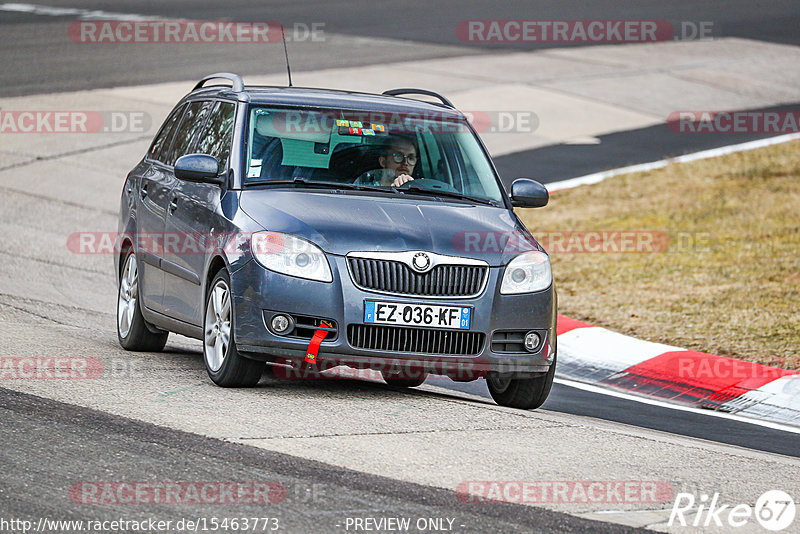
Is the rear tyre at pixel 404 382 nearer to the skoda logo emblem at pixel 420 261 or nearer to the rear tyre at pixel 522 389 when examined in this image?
the rear tyre at pixel 522 389

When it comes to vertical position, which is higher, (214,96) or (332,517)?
(214,96)

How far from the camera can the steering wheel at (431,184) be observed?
8.32m

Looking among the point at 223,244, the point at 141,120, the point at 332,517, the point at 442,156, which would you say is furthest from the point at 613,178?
the point at 332,517

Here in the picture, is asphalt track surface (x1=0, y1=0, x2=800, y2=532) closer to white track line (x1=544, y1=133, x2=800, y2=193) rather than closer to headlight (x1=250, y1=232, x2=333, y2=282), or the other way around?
white track line (x1=544, y1=133, x2=800, y2=193)

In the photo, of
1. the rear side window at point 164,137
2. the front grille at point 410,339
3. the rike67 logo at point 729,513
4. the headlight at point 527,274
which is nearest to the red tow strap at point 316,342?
the front grille at point 410,339

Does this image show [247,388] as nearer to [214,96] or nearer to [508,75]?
[214,96]

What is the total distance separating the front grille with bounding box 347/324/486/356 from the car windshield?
116 centimetres

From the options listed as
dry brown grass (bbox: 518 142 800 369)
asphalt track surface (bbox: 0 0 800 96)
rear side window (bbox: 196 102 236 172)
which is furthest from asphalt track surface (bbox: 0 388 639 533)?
asphalt track surface (bbox: 0 0 800 96)

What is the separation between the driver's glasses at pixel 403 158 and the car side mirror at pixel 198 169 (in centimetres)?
108

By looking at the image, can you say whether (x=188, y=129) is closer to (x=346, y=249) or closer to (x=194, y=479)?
(x=346, y=249)

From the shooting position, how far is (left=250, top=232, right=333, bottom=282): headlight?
7305 millimetres

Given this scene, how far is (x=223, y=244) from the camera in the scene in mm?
7668

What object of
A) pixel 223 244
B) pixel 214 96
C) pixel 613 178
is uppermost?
pixel 214 96

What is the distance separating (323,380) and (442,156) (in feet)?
5.28
